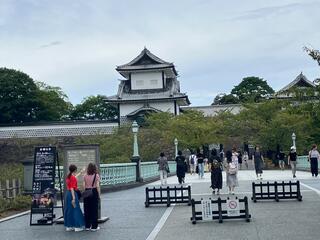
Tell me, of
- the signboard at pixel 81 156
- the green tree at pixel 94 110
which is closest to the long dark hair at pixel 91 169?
the signboard at pixel 81 156

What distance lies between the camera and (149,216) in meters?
15.3

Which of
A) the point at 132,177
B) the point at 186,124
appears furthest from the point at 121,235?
the point at 186,124

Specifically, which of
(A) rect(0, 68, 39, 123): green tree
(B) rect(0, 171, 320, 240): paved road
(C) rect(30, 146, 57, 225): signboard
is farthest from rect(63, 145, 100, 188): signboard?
(A) rect(0, 68, 39, 123): green tree

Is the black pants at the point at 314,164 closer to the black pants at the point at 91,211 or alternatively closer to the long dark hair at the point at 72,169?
the black pants at the point at 91,211

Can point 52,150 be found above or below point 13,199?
above

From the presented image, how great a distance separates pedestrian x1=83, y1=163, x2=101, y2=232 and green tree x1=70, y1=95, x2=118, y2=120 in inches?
3055

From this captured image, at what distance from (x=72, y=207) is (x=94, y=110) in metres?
79.0

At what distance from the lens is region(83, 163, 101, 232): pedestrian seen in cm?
1341

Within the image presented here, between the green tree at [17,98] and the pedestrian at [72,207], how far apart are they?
63908 millimetres

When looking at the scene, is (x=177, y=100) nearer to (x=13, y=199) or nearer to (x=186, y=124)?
(x=186, y=124)

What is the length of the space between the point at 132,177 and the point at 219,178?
9709 mm

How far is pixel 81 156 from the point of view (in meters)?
14.7

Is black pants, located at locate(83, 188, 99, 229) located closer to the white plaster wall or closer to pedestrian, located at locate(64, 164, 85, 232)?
pedestrian, located at locate(64, 164, 85, 232)

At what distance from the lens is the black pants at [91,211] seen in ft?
44.0
